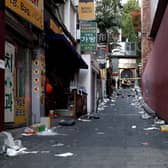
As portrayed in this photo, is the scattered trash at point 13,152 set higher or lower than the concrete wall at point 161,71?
lower

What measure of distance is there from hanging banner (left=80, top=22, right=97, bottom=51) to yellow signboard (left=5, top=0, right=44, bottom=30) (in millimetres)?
13440

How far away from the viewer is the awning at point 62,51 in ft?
70.6

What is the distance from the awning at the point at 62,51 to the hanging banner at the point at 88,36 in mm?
1906

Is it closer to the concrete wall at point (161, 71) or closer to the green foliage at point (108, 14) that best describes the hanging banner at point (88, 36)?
the concrete wall at point (161, 71)

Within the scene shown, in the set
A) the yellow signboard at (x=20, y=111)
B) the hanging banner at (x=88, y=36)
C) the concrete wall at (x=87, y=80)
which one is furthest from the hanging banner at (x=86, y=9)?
the yellow signboard at (x=20, y=111)

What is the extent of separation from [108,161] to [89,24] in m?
21.5

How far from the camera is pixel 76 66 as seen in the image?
94.7ft

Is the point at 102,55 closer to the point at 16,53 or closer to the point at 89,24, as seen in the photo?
the point at 89,24

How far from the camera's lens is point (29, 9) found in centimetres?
1556

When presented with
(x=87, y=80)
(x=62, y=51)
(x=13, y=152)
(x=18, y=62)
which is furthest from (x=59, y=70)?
(x=13, y=152)

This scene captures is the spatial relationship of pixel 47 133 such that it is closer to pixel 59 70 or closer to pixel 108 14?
pixel 59 70

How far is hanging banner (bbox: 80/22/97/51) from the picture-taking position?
3086 cm

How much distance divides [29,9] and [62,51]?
8863 millimetres

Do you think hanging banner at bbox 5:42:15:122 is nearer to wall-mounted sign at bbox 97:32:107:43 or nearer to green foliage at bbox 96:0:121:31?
wall-mounted sign at bbox 97:32:107:43
